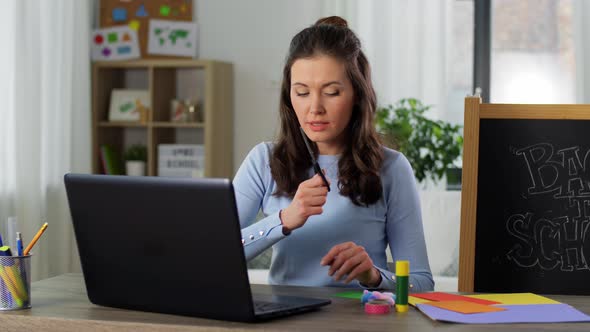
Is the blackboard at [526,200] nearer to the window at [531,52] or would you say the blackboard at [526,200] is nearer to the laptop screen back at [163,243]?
the laptop screen back at [163,243]

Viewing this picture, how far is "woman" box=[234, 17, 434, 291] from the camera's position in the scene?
6.02 feet

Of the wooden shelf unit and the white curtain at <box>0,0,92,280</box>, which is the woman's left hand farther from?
the wooden shelf unit

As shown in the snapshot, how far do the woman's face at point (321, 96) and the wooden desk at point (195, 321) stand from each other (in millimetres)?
436

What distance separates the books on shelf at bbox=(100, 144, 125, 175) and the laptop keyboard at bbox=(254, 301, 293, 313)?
3.31 m

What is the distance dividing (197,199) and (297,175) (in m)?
0.73

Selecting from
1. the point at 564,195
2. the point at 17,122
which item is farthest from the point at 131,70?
the point at 564,195

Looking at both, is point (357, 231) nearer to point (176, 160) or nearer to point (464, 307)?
point (464, 307)

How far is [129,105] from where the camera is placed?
4582mm

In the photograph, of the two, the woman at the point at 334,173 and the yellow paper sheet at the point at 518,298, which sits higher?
the woman at the point at 334,173

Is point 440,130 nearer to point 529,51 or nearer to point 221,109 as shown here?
point 529,51

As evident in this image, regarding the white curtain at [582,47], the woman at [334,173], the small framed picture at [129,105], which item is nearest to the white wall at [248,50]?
the small framed picture at [129,105]

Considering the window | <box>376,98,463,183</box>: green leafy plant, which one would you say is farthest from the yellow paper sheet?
the window

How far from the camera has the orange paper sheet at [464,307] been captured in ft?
4.54

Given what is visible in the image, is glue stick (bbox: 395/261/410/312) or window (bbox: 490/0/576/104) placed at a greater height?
window (bbox: 490/0/576/104)
